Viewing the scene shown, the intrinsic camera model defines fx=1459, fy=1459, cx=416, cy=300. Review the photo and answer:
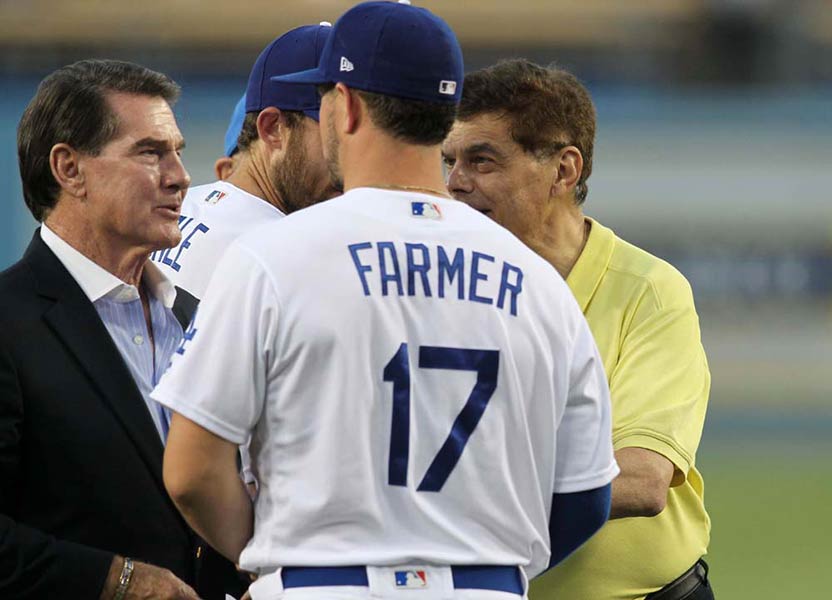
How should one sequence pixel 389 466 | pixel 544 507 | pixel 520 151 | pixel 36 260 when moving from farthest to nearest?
pixel 520 151
pixel 36 260
pixel 544 507
pixel 389 466

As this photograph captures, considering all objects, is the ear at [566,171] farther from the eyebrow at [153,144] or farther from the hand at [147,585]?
the hand at [147,585]

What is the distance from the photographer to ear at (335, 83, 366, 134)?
2490 millimetres

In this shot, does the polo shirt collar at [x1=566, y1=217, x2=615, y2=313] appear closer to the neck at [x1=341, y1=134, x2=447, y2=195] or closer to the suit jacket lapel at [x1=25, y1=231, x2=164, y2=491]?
the neck at [x1=341, y1=134, x2=447, y2=195]

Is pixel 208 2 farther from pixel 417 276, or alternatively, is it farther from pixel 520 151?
pixel 417 276

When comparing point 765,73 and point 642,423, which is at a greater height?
point 642,423

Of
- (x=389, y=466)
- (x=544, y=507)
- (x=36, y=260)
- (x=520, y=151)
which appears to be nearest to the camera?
(x=389, y=466)

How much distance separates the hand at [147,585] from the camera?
2.62m

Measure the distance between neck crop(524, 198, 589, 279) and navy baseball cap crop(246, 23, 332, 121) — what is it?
2.12 feet

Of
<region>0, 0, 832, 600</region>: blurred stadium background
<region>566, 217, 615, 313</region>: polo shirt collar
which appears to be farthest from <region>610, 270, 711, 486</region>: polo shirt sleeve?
<region>0, 0, 832, 600</region>: blurred stadium background

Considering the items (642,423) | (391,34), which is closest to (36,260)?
(391,34)

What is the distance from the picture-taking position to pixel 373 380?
92.4 inches

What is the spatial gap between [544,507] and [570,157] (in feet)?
3.89

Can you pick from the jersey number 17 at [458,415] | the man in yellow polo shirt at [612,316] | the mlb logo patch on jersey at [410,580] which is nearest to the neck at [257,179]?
the man in yellow polo shirt at [612,316]

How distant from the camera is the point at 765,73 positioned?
13531 millimetres
